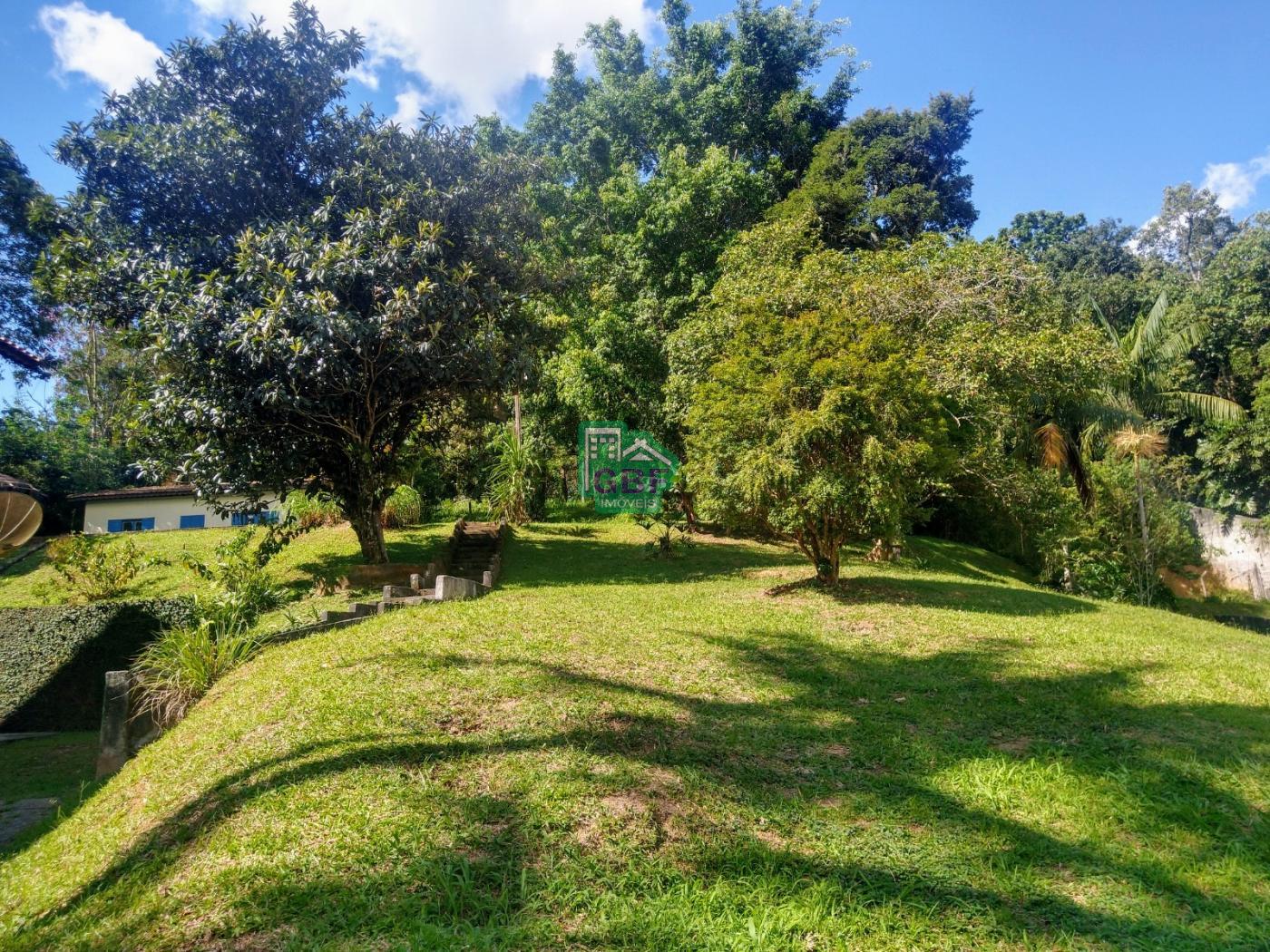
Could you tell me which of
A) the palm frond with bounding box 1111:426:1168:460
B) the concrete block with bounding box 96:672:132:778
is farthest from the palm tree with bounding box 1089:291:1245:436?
the concrete block with bounding box 96:672:132:778

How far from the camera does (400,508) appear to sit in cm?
1595

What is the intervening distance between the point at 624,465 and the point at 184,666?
11.8 m

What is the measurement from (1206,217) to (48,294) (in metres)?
39.9

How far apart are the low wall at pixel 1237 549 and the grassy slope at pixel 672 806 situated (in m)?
16.2

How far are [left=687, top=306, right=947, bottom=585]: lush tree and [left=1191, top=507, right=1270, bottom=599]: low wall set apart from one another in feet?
47.8

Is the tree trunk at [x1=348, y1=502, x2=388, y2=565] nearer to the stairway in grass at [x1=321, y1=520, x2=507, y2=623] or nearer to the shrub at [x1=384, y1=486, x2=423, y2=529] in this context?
the stairway in grass at [x1=321, y1=520, x2=507, y2=623]

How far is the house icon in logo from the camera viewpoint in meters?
16.6

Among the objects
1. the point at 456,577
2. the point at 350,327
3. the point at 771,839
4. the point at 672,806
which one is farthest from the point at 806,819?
the point at 456,577

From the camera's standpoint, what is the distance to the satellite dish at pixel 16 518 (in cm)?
772

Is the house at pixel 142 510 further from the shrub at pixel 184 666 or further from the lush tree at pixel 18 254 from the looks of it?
the shrub at pixel 184 666

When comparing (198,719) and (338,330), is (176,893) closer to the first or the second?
(198,719)

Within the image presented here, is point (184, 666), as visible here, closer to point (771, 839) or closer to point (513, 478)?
point (771, 839)

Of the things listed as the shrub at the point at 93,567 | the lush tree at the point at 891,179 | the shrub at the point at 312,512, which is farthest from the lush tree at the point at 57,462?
the lush tree at the point at 891,179

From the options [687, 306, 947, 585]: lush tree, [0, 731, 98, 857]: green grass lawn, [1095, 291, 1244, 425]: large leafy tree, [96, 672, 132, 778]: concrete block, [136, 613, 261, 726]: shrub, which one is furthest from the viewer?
[1095, 291, 1244, 425]: large leafy tree
